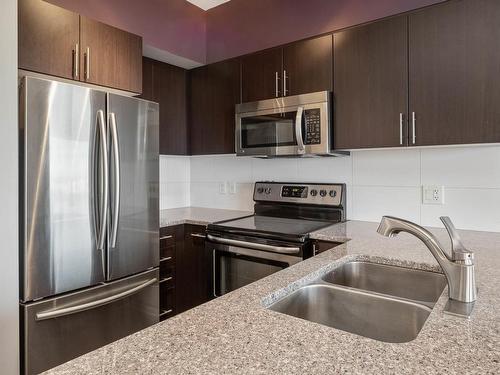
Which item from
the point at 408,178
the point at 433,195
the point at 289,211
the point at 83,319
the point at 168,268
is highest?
the point at 408,178

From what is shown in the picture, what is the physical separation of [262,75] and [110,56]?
1.00 m

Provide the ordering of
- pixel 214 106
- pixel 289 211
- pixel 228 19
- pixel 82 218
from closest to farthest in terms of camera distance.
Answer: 1. pixel 82 218
2. pixel 289 211
3. pixel 214 106
4. pixel 228 19

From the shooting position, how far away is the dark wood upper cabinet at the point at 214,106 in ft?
8.31

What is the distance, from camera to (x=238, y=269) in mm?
2148

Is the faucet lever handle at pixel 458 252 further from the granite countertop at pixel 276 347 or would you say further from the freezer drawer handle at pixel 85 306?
the freezer drawer handle at pixel 85 306

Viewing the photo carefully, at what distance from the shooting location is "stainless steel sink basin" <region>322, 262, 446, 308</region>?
1222 millimetres

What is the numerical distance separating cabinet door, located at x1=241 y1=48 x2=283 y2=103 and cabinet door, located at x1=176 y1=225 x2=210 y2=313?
104 centimetres

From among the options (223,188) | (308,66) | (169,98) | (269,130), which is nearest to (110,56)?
(169,98)

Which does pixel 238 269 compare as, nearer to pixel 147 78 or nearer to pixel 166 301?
pixel 166 301

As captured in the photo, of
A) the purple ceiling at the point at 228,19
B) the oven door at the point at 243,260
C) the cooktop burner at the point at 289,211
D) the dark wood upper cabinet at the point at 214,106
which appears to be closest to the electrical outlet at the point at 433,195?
the cooktop burner at the point at 289,211

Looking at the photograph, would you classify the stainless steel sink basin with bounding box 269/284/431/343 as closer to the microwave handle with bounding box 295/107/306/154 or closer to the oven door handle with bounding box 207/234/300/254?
the oven door handle with bounding box 207/234/300/254

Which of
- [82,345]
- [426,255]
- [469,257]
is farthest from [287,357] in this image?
[82,345]

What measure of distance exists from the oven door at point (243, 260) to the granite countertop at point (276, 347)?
992 millimetres

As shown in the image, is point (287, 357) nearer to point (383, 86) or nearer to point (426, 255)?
point (426, 255)
